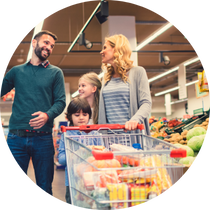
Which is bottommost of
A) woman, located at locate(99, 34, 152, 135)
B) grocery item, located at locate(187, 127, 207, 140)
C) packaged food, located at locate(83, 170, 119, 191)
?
packaged food, located at locate(83, 170, 119, 191)

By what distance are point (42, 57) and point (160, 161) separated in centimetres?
114

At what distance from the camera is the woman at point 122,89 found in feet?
5.57

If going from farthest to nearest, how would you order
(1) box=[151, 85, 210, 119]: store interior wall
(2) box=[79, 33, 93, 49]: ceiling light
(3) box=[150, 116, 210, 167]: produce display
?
(2) box=[79, 33, 93, 49]: ceiling light
(1) box=[151, 85, 210, 119]: store interior wall
(3) box=[150, 116, 210, 167]: produce display

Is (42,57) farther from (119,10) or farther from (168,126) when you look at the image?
(168,126)

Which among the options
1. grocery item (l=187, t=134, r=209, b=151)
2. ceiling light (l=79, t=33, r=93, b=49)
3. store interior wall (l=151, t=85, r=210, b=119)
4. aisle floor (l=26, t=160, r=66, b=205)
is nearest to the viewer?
aisle floor (l=26, t=160, r=66, b=205)

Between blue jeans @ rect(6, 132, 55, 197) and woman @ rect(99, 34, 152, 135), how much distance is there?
43 centimetres

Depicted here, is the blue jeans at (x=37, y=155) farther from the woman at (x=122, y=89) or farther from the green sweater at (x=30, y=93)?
the woman at (x=122, y=89)

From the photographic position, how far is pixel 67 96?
1.91 meters

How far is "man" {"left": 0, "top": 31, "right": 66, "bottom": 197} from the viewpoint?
1.72 meters

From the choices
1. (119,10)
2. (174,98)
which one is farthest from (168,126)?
(119,10)

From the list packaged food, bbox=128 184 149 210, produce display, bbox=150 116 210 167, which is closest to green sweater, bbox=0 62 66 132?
packaged food, bbox=128 184 149 210

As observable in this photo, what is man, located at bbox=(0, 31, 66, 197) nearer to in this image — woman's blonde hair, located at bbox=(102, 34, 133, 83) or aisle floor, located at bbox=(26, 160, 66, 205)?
aisle floor, located at bbox=(26, 160, 66, 205)

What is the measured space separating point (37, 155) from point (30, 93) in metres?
0.42

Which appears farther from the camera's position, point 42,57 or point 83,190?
point 42,57
